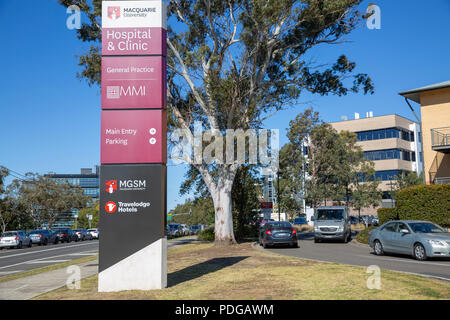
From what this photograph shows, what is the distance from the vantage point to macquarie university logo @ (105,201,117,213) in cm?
935

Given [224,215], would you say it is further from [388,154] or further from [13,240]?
[388,154]

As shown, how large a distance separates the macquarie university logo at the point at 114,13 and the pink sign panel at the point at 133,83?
97 centimetres

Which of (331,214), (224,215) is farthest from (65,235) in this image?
(331,214)

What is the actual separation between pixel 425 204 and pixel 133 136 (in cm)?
1968

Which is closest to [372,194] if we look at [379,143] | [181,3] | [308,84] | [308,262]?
[379,143]

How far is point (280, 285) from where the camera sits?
925 cm

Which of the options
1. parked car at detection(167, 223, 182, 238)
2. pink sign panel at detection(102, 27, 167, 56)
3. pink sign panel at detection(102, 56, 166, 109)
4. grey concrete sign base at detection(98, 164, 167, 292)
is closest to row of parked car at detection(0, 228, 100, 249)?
parked car at detection(167, 223, 182, 238)

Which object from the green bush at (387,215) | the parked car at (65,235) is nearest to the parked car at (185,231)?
the parked car at (65,235)

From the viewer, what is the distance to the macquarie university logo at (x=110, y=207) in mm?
9352

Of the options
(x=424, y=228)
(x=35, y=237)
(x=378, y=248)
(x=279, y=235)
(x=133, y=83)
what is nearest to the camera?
(x=133, y=83)

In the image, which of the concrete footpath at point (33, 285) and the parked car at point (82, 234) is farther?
the parked car at point (82, 234)

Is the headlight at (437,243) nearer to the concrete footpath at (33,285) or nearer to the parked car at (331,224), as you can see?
the parked car at (331,224)

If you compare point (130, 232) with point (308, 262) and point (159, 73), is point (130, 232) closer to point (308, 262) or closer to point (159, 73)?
point (159, 73)
